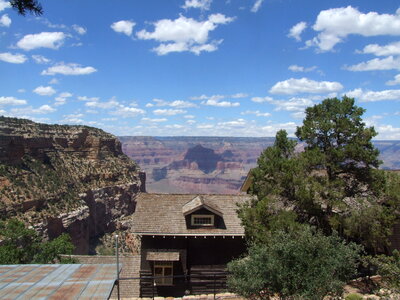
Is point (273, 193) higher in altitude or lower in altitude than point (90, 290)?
higher

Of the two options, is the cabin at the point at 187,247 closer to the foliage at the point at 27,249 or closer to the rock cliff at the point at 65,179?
the foliage at the point at 27,249

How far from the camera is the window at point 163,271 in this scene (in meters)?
23.3

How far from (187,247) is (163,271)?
223 cm

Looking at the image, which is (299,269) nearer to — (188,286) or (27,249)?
(188,286)

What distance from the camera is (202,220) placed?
2442 cm

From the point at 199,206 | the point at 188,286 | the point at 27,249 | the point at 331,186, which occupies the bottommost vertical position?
the point at 188,286

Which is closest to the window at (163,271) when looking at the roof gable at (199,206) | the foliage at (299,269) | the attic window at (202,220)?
the attic window at (202,220)

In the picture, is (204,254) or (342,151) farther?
(204,254)

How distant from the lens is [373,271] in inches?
814

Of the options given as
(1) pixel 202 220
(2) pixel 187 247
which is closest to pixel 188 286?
(2) pixel 187 247

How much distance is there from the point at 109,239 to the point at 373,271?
8492 centimetres

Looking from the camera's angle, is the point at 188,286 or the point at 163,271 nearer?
the point at 163,271

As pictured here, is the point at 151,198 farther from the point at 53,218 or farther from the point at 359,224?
the point at 53,218

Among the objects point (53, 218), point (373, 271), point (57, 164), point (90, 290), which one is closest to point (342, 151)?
point (373, 271)
